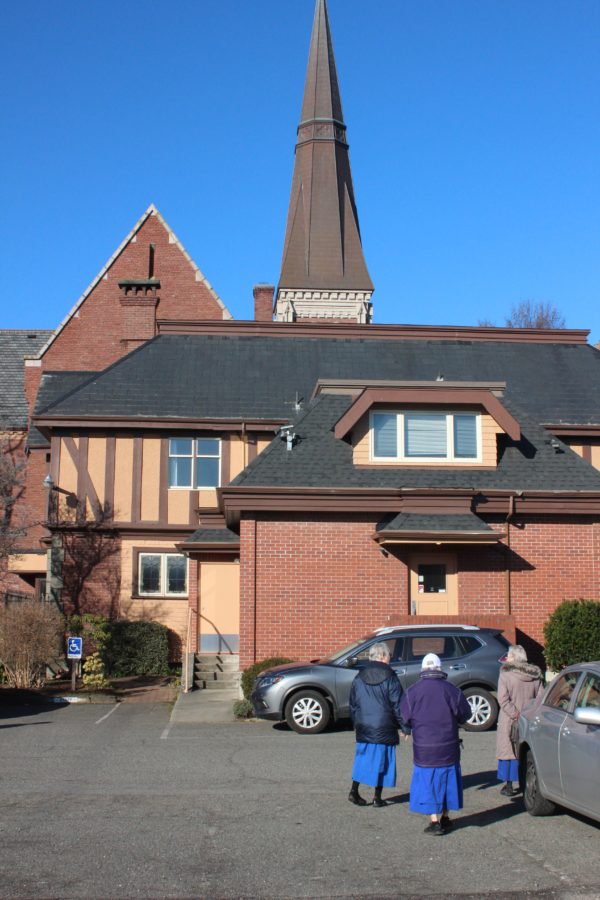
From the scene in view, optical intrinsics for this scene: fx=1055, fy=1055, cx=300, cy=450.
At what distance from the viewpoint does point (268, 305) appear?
42.4 m

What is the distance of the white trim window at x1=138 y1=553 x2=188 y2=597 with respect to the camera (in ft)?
90.5

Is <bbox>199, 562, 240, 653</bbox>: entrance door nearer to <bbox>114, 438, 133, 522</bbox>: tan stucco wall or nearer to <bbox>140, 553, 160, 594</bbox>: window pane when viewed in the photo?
<bbox>140, 553, 160, 594</bbox>: window pane

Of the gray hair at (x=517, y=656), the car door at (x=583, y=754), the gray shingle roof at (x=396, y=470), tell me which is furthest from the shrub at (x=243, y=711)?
the car door at (x=583, y=754)

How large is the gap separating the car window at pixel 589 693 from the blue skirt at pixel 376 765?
1.98m

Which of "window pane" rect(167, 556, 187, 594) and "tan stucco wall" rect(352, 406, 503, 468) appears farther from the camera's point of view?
"window pane" rect(167, 556, 187, 594)

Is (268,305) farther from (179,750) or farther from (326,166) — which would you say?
(326,166)

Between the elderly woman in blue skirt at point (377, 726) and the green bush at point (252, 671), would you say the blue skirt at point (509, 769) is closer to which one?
the elderly woman in blue skirt at point (377, 726)

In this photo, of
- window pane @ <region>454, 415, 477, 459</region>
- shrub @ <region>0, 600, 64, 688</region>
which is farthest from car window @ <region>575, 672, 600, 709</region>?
shrub @ <region>0, 600, 64, 688</region>

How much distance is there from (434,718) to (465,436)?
13200 millimetres

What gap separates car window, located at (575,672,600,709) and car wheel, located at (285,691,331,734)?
7093mm

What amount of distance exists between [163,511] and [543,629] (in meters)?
11.3

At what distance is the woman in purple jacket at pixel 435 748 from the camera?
9.09m

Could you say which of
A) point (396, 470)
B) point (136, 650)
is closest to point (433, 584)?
point (396, 470)

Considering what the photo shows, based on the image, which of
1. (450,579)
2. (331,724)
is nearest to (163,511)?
(450,579)
